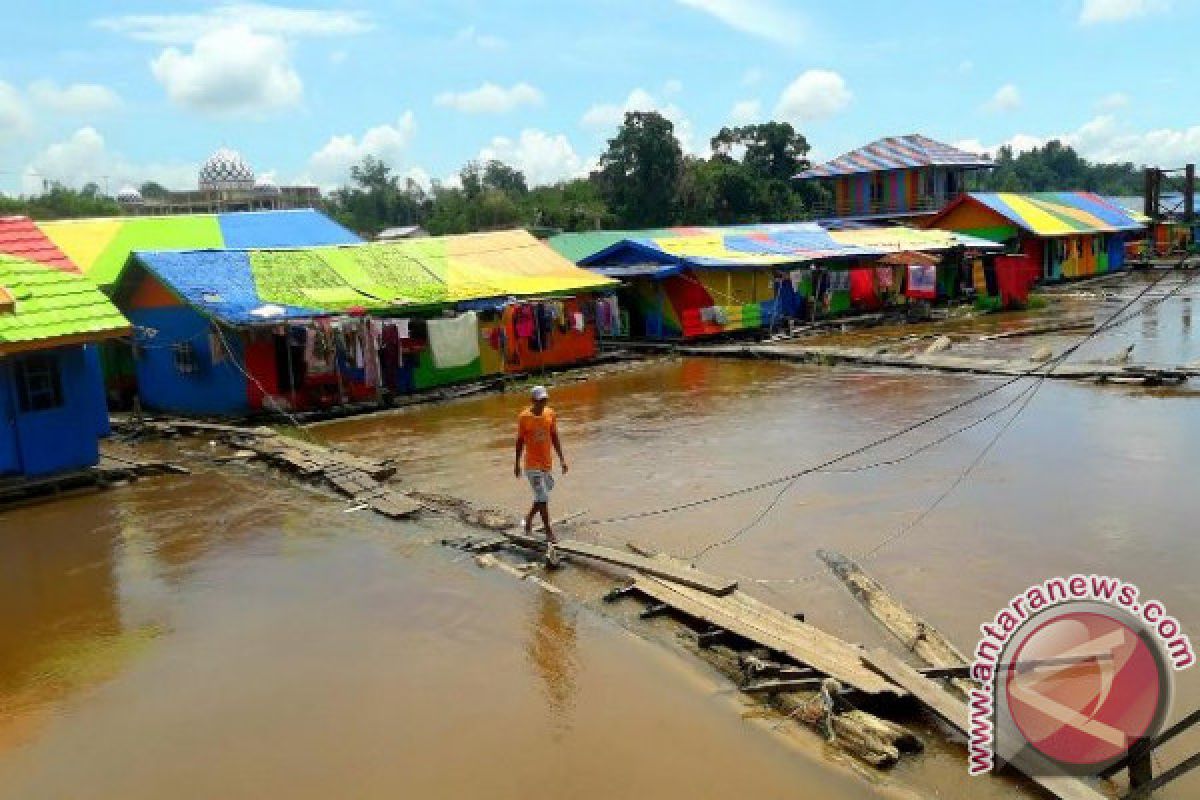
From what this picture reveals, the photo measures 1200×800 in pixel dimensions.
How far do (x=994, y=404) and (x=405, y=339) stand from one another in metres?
11.8

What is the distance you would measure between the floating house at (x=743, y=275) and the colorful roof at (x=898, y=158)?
46.2 ft

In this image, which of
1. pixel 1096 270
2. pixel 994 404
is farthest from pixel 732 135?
pixel 994 404

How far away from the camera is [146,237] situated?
26.6 m

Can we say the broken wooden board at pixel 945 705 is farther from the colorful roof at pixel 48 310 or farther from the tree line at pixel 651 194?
the tree line at pixel 651 194

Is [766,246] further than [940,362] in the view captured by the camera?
Yes

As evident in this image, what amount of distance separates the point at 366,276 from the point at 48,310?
8.73 metres

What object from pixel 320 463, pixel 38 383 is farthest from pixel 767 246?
pixel 38 383

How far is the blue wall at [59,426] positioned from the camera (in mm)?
14289

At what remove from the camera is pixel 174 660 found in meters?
8.44

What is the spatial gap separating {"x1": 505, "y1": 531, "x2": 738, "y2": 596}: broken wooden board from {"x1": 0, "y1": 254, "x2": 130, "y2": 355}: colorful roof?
757 cm

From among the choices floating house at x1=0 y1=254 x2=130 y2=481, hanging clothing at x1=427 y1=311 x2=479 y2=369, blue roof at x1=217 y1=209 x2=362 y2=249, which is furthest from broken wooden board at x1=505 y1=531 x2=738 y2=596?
blue roof at x1=217 y1=209 x2=362 y2=249

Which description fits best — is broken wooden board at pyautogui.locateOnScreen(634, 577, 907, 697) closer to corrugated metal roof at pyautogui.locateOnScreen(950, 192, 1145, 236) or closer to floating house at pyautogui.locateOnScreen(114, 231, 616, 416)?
floating house at pyautogui.locateOnScreen(114, 231, 616, 416)

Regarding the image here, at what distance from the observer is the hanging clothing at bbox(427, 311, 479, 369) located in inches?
857

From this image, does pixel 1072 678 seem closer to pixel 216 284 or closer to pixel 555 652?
pixel 555 652
